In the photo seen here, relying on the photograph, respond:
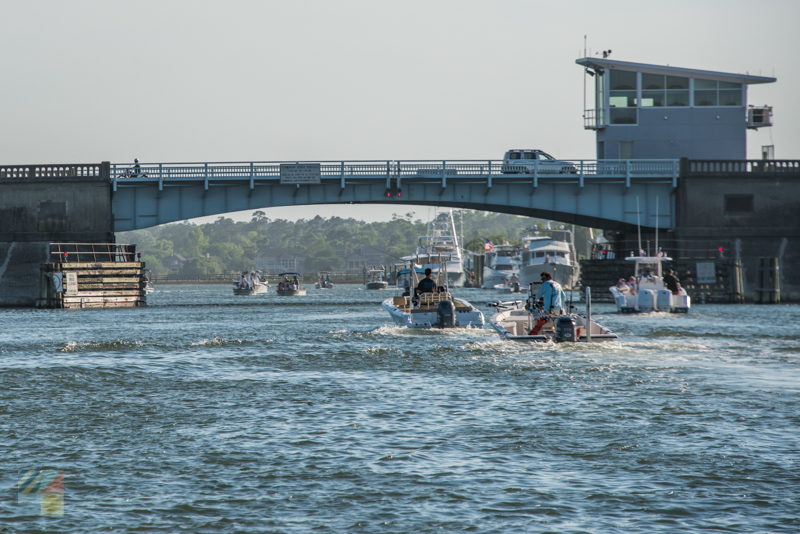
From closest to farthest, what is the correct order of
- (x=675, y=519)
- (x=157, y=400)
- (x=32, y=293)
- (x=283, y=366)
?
(x=675, y=519)
(x=157, y=400)
(x=283, y=366)
(x=32, y=293)

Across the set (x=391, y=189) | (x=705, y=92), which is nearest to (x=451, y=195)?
(x=391, y=189)

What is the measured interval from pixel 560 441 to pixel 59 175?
174ft

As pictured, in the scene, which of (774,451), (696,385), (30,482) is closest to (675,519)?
(774,451)

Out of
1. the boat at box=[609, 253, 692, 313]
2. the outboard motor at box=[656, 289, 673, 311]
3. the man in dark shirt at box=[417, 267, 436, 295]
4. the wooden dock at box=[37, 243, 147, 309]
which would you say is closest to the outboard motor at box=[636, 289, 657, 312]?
the boat at box=[609, 253, 692, 313]

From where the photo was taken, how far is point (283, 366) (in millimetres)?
26891

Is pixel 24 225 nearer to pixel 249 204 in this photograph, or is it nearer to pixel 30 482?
pixel 249 204

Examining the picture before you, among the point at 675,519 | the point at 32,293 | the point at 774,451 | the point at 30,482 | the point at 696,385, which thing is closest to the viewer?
the point at 675,519

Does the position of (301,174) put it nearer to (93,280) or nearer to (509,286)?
(93,280)

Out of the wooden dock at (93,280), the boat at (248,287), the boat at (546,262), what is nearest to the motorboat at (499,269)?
the boat at (546,262)

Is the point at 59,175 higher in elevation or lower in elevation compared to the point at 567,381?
higher

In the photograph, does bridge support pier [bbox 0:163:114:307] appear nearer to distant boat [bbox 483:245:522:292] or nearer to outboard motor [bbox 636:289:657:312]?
outboard motor [bbox 636:289:657:312]

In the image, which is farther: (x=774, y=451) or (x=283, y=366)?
(x=283, y=366)

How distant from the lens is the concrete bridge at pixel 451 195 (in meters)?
62.2

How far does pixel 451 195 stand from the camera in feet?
208
